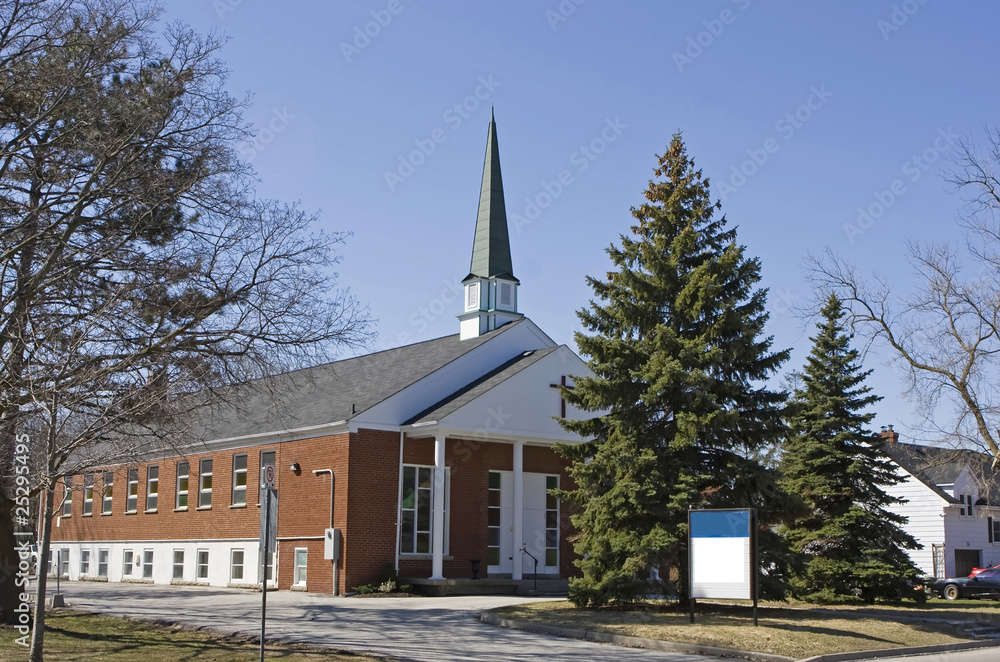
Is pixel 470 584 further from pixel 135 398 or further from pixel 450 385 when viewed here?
pixel 135 398

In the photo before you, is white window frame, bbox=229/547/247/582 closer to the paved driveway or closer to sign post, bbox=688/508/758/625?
the paved driveway

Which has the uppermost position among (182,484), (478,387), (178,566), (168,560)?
(478,387)

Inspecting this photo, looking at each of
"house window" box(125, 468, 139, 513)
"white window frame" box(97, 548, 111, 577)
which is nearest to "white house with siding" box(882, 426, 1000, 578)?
"house window" box(125, 468, 139, 513)

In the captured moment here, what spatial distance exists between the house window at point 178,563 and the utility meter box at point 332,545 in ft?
31.0

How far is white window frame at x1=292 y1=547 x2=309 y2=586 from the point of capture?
91.2 ft

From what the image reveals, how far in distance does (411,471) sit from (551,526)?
5221 mm

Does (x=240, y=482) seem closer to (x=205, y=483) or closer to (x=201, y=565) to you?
(x=205, y=483)

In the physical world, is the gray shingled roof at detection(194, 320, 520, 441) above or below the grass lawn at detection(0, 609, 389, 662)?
above

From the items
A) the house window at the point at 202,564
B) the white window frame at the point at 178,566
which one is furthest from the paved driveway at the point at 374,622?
the white window frame at the point at 178,566

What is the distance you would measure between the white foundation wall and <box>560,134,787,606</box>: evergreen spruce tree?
1250 cm

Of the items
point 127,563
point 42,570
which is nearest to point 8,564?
point 42,570

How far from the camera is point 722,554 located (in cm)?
1755

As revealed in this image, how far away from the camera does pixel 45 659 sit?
552 inches

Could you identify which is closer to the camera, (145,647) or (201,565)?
(145,647)
